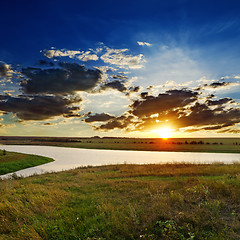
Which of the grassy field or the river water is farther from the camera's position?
the river water

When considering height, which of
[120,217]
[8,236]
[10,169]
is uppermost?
[120,217]

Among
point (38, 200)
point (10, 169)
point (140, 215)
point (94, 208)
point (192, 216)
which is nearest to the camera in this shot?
point (192, 216)

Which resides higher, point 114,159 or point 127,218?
point 127,218

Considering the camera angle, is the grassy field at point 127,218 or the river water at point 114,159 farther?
the river water at point 114,159

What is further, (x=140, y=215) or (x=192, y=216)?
(x=140, y=215)

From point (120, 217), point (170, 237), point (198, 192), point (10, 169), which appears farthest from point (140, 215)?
point (10, 169)

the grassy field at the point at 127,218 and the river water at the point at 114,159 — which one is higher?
the grassy field at the point at 127,218

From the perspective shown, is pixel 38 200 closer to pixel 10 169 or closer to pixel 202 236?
pixel 202 236

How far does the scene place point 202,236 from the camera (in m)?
7.09

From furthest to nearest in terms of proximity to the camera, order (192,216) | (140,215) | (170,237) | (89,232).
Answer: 1. (140,215)
2. (192,216)
3. (89,232)
4. (170,237)

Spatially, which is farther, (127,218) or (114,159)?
(114,159)

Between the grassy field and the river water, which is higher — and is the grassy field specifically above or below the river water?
above

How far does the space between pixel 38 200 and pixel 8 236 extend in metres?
3.27

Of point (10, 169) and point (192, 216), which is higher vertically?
A: point (192, 216)
